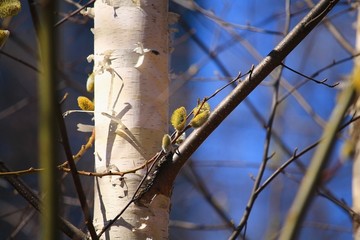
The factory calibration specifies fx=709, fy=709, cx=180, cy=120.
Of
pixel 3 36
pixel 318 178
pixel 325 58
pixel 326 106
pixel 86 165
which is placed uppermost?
pixel 325 58

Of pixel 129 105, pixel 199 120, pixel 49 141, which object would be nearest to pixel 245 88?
pixel 199 120

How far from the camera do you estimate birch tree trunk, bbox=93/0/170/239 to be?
1101mm

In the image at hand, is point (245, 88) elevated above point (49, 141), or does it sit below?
above

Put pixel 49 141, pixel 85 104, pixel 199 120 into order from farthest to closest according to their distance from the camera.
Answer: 1. pixel 85 104
2. pixel 199 120
3. pixel 49 141

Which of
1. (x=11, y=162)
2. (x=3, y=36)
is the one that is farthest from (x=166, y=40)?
(x=11, y=162)

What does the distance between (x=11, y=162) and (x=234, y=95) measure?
350cm

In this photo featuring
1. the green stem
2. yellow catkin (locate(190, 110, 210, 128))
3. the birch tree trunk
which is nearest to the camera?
the green stem

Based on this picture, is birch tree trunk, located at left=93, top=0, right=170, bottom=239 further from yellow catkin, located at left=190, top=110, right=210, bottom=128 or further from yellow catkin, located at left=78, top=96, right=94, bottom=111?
yellow catkin, located at left=190, top=110, right=210, bottom=128

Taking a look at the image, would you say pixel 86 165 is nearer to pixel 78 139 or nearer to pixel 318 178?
pixel 78 139

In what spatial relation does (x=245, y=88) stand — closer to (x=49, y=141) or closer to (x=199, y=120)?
(x=199, y=120)

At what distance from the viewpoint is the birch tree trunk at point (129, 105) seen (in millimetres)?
1101

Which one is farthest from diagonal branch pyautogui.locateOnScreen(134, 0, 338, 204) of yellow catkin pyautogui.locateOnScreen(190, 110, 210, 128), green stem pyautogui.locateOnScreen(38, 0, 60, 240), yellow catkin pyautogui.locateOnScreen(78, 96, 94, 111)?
green stem pyautogui.locateOnScreen(38, 0, 60, 240)

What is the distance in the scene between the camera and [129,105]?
1145 mm

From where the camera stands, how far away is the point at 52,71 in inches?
20.1
